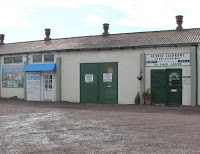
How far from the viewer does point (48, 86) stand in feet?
84.8

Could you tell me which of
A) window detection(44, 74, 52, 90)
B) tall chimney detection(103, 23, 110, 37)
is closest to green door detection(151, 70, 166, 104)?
tall chimney detection(103, 23, 110, 37)

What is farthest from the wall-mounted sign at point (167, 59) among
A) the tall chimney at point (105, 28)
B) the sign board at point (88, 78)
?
the tall chimney at point (105, 28)

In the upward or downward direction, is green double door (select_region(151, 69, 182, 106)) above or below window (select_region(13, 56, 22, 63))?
below

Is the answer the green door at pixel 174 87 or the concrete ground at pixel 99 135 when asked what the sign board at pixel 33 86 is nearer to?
the green door at pixel 174 87

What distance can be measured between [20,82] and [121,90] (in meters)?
8.38

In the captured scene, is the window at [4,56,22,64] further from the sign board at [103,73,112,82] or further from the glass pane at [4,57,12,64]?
the sign board at [103,73,112,82]

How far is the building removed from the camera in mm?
20984

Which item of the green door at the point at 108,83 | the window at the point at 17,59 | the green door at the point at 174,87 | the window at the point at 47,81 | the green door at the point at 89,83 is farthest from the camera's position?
the window at the point at 17,59

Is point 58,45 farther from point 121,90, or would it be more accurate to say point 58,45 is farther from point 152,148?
point 152,148

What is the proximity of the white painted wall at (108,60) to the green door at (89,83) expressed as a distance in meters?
0.30

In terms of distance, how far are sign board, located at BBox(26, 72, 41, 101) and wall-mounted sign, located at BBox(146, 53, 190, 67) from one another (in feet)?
26.9

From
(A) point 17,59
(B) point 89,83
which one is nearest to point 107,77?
(B) point 89,83

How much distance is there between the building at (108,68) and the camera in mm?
20984

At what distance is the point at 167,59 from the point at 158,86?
1.55 meters
